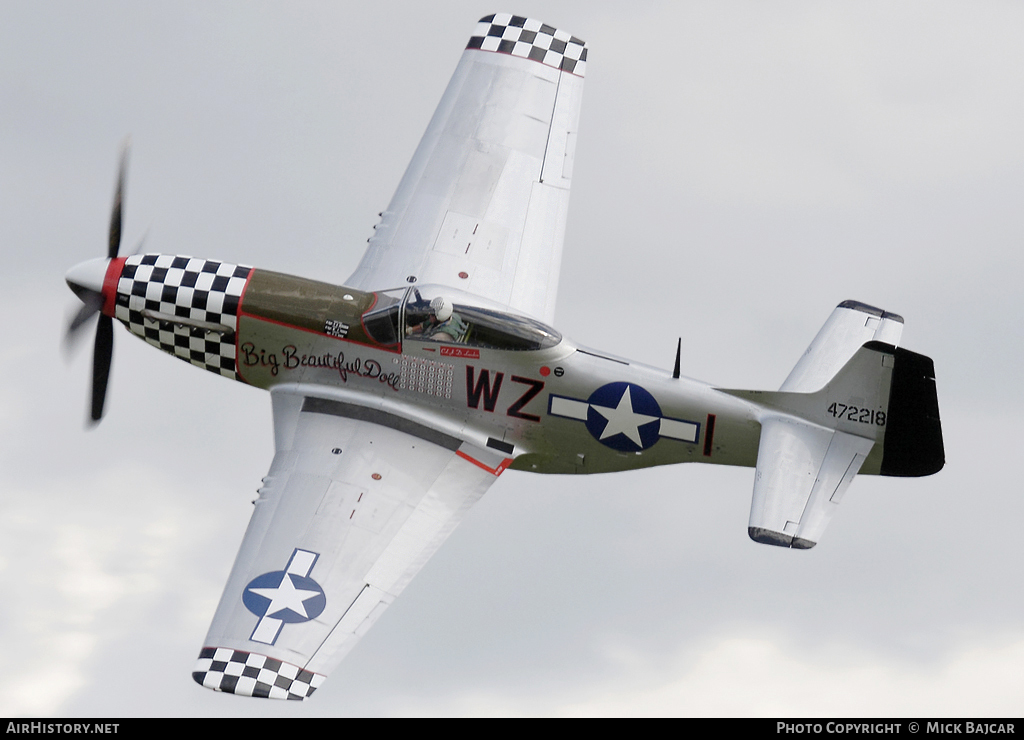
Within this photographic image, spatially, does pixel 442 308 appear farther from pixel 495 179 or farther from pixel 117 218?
pixel 117 218

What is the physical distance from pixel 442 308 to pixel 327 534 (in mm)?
2556

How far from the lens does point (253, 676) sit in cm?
1287

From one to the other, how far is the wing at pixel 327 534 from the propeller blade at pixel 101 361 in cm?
182

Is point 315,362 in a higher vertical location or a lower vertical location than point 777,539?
higher

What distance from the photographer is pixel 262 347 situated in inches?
618

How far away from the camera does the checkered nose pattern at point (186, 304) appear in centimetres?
1572

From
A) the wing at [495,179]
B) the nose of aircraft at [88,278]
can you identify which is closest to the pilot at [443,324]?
the wing at [495,179]

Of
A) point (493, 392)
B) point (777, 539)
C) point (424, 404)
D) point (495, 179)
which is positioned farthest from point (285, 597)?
point (495, 179)

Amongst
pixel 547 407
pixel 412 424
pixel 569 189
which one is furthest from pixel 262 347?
pixel 569 189

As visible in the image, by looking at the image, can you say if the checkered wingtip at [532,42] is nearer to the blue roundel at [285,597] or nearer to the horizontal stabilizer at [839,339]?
the horizontal stabilizer at [839,339]

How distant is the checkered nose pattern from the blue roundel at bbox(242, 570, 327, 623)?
122 inches

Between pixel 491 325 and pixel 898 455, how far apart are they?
13.4ft

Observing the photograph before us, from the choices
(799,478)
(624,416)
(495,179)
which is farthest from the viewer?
(495,179)

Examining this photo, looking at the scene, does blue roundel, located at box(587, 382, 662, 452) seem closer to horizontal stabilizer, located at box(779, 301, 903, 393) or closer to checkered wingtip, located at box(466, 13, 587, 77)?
horizontal stabilizer, located at box(779, 301, 903, 393)
